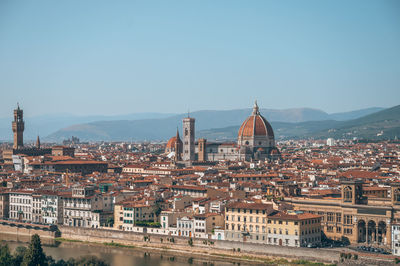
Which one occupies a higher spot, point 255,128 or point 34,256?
point 255,128

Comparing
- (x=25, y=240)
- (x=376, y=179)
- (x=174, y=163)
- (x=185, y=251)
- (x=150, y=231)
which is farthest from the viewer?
(x=174, y=163)

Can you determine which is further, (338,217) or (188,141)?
(188,141)

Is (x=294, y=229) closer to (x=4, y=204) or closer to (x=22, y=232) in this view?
(x=22, y=232)

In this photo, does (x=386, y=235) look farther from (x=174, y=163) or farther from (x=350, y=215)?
(x=174, y=163)

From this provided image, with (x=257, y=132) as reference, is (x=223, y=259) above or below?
below

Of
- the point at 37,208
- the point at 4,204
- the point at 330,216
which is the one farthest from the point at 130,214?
the point at 4,204

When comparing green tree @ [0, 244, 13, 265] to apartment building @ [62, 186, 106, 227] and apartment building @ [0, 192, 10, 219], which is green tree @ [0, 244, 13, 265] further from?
apartment building @ [0, 192, 10, 219]

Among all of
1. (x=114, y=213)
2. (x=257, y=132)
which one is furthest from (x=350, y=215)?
(x=257, y=132)

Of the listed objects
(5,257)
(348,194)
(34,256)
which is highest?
(348,194)

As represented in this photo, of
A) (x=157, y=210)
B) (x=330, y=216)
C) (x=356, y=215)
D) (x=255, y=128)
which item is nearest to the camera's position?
(x=356, y=215)
